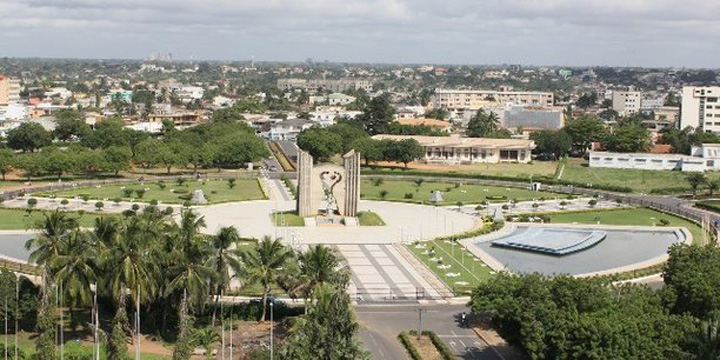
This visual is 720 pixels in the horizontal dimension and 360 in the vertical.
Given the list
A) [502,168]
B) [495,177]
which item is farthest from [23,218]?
[502,168]

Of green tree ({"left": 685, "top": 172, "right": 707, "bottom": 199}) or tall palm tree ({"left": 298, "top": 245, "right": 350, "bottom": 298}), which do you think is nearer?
tall palm tree ({"left": 298, "top": 245, "right": 350, "bottom": 298})

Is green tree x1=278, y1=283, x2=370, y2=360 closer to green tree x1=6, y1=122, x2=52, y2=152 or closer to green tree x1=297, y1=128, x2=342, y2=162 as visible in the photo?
green tree x1=297, y1=128, x2=342, y2=162

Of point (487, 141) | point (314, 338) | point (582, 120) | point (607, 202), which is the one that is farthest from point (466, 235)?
point (582, 120)

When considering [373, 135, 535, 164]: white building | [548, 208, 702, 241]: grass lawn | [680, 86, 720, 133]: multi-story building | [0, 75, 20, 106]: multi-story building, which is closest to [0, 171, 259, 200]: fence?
[373, 135, 535, 164]: white building

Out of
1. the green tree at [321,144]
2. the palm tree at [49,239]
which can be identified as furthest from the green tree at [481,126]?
the palm tree at [49,239]

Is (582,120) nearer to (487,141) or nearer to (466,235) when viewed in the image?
(487,141)

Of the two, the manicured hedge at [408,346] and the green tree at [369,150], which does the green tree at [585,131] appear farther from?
the manicured hedge at [408,346]
